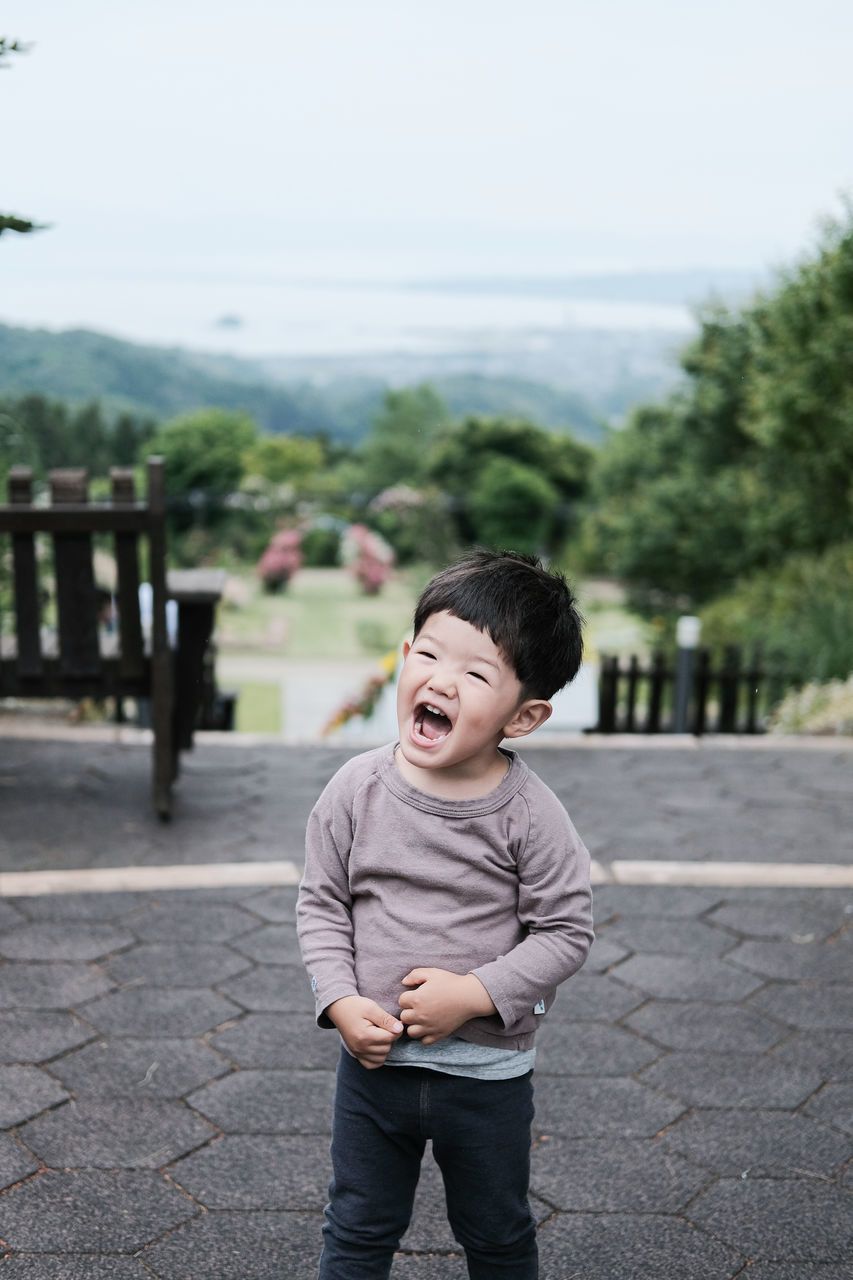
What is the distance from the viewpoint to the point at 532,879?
5.10 feet

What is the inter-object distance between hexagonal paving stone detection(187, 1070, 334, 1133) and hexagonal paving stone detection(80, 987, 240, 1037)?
0.74 feet

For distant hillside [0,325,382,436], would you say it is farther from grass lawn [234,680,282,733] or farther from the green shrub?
the green shrub

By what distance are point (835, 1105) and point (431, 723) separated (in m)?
1.47

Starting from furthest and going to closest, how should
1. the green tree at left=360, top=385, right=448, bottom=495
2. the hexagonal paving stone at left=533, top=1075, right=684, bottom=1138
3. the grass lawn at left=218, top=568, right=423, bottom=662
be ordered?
the green tree at left=360, top=385, right=448, bottom=495 < the grass lawn at left=218, top=568, right=423, bottom=662 < the hexagonal paving stone at left=533, top=1075, right=684, bottom=1138

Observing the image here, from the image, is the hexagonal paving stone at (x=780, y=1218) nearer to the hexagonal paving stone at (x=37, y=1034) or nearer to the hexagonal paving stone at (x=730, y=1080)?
the hexagonal paving stone at (x=730, y=1080)

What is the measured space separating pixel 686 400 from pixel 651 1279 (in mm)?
21390

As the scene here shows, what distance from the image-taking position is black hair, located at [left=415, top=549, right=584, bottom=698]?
1534 mm

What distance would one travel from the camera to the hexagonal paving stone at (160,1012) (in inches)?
104

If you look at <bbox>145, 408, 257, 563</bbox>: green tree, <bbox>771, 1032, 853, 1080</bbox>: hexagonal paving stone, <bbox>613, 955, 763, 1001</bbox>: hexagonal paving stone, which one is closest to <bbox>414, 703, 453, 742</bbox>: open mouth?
<bbox>771, 1032, 853, 1080</bbox>: hexagonal paving stone

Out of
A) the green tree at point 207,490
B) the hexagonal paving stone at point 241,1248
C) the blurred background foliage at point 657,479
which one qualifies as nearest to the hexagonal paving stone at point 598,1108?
the hexagonal paving stone at point 241,1248

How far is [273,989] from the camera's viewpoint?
9.39 ft

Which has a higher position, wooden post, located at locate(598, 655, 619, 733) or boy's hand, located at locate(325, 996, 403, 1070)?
boy's hand, located at locate(325, 996, 403, 1070)

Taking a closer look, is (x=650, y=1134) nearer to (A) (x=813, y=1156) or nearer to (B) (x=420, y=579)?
(A) (x=813, y=1156)

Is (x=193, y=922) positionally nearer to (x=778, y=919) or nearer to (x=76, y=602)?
(x=76, y=602)
